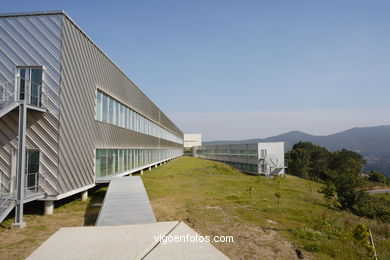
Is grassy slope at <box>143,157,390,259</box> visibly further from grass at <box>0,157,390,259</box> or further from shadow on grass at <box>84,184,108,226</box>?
shadow on grass at <box>84,184,108,226</box>

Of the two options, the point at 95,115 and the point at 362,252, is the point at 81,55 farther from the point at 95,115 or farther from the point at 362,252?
the point at 362,252

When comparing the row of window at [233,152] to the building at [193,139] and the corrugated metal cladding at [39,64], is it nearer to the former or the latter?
the corrugated metal cladding at [39,64]

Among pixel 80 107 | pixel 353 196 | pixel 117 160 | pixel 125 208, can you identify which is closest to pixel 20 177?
pixel 125 208

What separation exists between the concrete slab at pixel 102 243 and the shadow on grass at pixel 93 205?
1936mm

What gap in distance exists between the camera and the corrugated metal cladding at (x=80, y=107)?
12633 mm

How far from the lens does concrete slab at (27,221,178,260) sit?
7.14 meters

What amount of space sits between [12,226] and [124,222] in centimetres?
424

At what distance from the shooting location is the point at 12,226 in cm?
992

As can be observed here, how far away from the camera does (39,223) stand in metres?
10.7

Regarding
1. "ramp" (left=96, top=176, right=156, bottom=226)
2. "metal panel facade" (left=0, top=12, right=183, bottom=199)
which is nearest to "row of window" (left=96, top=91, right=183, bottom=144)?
"metal panel facade" (left=0, top=12, right=183, bottom=199)

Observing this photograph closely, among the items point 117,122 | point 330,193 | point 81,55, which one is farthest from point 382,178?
point 81,55

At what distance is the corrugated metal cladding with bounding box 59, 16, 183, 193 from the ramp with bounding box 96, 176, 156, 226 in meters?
2.21

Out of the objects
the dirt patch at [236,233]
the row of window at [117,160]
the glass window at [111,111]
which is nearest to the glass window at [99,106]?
the glass window at [111,111]

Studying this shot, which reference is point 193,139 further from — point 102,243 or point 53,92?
point 102,243
